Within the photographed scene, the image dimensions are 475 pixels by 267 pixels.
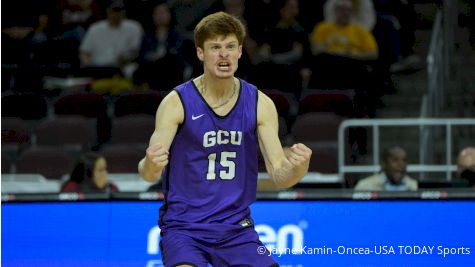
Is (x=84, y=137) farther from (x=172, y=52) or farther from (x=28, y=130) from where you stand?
(x=172, y=52)

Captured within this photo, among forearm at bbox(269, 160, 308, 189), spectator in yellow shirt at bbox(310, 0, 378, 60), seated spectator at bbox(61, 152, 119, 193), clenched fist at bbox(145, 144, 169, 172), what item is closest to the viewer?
clenched fist at bbox(145, 144, 169, 172)

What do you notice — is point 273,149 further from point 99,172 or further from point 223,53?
point 99,172

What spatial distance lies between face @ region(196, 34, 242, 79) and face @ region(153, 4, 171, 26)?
8.05 metres

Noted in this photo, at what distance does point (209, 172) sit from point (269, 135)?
391 mm

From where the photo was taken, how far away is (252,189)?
20.7 feet

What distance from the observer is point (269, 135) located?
6312mm

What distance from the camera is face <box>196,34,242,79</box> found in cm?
617

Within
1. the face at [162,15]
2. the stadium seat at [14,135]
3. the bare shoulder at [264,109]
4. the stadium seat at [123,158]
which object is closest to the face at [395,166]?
the stadium seat at [123,158]

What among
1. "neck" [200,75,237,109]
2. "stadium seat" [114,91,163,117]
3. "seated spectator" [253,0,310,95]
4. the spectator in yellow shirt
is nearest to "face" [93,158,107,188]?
"stadium seat" [114,91,163,117]

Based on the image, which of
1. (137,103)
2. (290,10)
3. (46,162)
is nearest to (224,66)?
(46,162)

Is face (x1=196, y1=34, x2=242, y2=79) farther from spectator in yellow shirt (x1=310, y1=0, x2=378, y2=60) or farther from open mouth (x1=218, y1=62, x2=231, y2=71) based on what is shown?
spectator in yellow shirt (x1=310, y1=0, x2=378, y2=60)

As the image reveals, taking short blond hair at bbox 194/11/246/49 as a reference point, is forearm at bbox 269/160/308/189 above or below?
below

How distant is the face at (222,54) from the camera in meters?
6.17

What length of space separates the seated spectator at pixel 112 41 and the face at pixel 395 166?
5.05m
